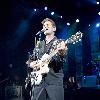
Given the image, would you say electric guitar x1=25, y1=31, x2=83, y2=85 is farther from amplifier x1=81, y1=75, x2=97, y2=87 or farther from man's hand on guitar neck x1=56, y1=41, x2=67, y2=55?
amplifier x1=81, y1=75, x2=97, y2=87

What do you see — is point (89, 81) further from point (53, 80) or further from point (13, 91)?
point (53, 80)

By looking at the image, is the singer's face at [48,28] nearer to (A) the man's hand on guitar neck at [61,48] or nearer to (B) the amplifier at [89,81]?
(A) the man's hand on guitar neck at [61,48]

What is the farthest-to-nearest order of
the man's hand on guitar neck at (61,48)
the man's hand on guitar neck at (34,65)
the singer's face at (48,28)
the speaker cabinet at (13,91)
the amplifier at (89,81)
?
the amplifier at (89,81), the speaker cabinet at (13,91), the singer's face at (48,28), the man's hand on guitar neck at (34,65), the man's hand on guitar neck at (61,48)

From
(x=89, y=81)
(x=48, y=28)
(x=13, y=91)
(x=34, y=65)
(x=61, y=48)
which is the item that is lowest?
(x=13, y=91)

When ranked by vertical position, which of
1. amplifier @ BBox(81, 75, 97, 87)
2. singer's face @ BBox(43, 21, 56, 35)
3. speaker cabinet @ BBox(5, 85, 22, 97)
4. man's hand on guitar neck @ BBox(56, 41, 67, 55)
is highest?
singer's face @ BBox(43, 21, 56, 35)

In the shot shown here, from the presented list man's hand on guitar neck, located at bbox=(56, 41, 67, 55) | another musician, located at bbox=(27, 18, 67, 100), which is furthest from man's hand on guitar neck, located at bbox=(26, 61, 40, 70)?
man's hand on guitar neck, located at bbox=(56, 41, 67, 55)

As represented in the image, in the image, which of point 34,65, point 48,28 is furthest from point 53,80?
point 48,28

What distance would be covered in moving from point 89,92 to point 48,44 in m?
3.63

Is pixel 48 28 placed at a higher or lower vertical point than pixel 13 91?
higher

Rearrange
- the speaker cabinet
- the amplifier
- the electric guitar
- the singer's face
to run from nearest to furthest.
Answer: the electric guitar, the singer's face, the speaker cabinet, the amplifier

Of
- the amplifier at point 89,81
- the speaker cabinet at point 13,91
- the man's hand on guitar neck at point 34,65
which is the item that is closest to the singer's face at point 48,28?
the man's hand on guitar neck at point 34,65

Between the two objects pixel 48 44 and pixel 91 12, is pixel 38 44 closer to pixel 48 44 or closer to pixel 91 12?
pixel 48 44

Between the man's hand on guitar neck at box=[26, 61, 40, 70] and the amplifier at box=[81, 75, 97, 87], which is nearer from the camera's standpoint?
the man's hand on guitar neck at box=[26, 61, 40, 70]

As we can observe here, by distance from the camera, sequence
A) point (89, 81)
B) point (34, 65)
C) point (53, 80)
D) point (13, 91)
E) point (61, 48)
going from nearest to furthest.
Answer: point (61, 48), point (53, 80), point (34, 65), point (13, 91), point (89, 81)
